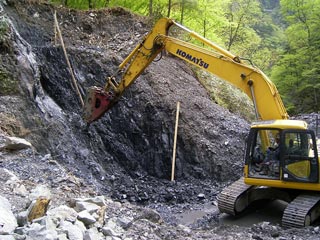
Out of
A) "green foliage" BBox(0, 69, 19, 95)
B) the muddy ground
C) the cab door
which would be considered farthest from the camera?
"green foliage" BBox(0, 69, 19, 95)

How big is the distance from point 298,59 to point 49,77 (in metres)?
15.6

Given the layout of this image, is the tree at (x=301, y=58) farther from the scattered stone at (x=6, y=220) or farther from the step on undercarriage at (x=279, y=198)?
the scattered stone at (x=6, y=220)

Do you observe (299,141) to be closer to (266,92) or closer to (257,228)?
(266,92)

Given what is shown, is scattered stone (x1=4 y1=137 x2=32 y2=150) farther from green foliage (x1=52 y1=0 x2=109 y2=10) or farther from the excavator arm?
green foliage (x1=52 y1=0 x2=109 y2=10)

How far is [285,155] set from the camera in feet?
27.5

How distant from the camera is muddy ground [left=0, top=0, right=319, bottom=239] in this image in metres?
9.52

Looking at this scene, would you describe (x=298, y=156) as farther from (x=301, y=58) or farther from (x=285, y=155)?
(x=301, y=58)

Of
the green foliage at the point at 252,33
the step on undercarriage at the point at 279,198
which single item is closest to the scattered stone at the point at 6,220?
the step on undercarriage at the point at 279,198

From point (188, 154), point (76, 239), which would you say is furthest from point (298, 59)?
point (76, 239)

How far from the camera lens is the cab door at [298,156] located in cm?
829

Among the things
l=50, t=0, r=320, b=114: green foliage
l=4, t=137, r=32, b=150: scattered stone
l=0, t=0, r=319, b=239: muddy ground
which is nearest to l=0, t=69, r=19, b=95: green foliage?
l=0, t=0, r=319, b=239: muddy ground

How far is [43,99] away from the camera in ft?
37.9

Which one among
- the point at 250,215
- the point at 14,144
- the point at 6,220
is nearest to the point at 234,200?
the point at 250,215

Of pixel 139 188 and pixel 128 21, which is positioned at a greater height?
pixel 128 21
